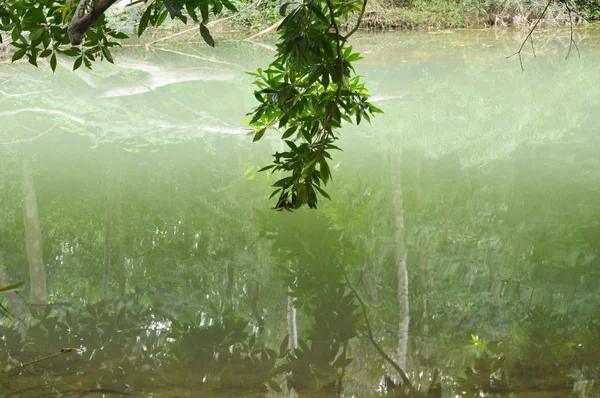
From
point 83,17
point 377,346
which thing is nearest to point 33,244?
point 83,17

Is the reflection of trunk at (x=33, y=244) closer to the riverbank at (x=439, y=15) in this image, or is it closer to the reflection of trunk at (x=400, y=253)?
the reflection of trunk at (x=400, y=253)

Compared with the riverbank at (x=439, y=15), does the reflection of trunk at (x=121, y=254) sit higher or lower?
higher

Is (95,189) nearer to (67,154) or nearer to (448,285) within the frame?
(67,154)

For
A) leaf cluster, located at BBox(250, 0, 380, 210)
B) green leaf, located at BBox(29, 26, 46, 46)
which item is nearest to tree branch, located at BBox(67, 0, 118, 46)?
green leaf, located at BBox(29, 26, 46, 46)

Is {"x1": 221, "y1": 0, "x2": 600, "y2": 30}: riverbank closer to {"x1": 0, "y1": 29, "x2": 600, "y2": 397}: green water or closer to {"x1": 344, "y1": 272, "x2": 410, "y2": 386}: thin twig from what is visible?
{"x1": 0, "y1": 29, "x2": 600, "y2": 397}: green water

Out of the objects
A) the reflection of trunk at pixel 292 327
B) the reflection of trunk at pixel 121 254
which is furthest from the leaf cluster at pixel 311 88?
the reflection of trunk at pixel 121 254

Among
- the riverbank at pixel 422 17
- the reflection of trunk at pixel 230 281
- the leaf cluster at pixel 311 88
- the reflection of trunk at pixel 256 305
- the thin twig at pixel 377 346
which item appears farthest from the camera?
the riverbank at pixel 422 17

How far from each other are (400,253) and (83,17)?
2169 mm

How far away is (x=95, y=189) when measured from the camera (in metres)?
4.75

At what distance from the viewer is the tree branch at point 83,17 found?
212cm

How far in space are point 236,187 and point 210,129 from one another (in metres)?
1.92

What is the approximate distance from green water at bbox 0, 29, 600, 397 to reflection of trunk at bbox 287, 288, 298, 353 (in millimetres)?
16

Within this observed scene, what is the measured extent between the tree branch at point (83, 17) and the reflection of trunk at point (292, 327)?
4.85ft

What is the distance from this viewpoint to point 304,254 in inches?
145
